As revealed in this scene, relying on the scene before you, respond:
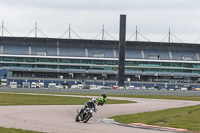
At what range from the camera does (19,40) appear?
153m

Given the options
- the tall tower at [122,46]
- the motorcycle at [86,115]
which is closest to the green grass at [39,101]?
the motorcycle at [86,115]

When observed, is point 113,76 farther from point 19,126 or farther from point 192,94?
point 19,126

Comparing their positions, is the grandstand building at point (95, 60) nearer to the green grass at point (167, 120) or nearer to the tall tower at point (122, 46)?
the tall tower at point (122, 46)

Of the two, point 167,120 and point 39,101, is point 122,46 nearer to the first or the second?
point 39,101

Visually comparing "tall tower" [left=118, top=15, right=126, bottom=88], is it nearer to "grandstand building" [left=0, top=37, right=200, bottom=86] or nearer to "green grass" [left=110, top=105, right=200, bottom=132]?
"grandstand building" [left=0, top=37, right=200, bottom=86]

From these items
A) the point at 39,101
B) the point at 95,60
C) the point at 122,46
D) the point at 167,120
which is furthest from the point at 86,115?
the point at 95,60

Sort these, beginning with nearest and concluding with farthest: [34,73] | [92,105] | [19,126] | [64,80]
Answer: [19,126] → [92,105] → [64,80] → [34,73]

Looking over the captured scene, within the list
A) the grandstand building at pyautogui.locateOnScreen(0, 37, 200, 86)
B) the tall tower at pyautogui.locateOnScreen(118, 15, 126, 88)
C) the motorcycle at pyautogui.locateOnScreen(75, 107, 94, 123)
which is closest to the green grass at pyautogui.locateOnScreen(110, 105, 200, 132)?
the motorcycle at pyautogui.locateOnScreen(75, 107, 94, 123)

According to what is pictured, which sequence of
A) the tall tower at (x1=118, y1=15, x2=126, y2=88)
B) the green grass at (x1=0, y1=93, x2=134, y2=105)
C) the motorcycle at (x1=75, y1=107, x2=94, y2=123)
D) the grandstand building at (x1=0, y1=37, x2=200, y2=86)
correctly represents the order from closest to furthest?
1. the motorcycle at (x1=75, y1=107, x2=94, y2=123)
2. the green grass at (x1=0, y1=93, x2=134, y2=105)
3. the tall tower at (x1=118, y1=15, x2=126, y2=88)
4. the grandstand building at (x1=0, y1=37, x2=200, y2=86)

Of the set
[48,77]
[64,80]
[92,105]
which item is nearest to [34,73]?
[48,77]

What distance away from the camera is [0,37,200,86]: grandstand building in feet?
486

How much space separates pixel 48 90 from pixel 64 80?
36.5 metres

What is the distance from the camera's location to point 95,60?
150250mm

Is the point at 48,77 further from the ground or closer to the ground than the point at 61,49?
closer to the ground
